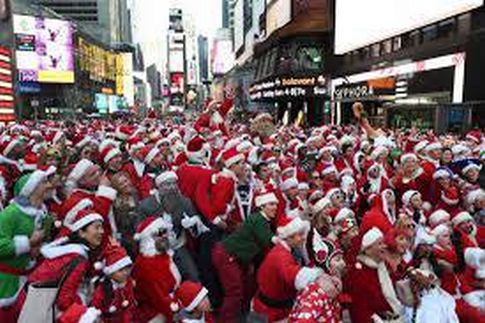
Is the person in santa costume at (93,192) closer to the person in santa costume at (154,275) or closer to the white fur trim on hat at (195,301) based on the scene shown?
the person in santa costume at (154,275)

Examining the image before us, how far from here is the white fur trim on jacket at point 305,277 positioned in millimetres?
4556

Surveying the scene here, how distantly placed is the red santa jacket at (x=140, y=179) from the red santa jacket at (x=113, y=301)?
→ 316cm

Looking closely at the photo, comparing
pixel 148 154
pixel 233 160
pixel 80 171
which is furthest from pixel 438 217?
pixel 148 154

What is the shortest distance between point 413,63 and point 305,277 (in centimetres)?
2449

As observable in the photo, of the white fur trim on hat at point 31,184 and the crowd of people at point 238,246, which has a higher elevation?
the white fur trim on hat at point 31,184

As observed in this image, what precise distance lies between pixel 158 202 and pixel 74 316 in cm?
316

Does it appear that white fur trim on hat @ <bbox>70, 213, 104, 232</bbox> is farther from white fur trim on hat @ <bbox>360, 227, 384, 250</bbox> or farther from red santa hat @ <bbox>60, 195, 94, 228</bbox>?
white fur trim on hat @ <bbox>360, 227, 384, 250</bbox>

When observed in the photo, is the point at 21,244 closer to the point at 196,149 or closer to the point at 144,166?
the point at 144,166

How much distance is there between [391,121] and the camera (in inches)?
976

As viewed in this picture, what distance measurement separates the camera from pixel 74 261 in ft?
15.2

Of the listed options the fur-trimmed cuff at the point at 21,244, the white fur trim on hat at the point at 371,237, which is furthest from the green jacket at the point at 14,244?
the white fur trim on hat at the point at 371,237

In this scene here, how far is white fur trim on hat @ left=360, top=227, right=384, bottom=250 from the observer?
5.09 meters

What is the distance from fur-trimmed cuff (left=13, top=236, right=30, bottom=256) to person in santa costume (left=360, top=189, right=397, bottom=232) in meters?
3.08

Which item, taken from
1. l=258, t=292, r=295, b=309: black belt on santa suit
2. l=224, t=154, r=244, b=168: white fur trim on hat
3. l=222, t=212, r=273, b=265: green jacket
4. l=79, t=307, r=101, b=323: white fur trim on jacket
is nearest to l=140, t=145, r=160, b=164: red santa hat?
l=224, t=154, r=244, b=168: white fur trim on hat
